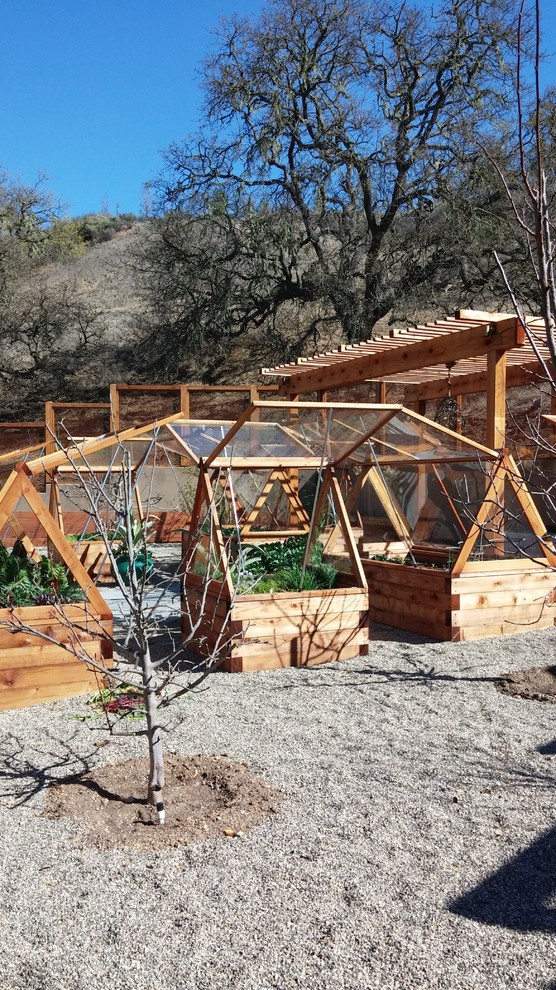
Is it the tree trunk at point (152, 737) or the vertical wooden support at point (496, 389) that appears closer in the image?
the tree trunk at point (152, 737)

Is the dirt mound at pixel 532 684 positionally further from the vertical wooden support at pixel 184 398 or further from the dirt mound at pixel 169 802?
the vertical wooden support at pixel 184 398

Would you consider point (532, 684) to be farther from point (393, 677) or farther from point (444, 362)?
point (444, 362)

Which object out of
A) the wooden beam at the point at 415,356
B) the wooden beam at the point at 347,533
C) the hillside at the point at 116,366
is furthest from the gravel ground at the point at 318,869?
the hillside at the point at 116,366

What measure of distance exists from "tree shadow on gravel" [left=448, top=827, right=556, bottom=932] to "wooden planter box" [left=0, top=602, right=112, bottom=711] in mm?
2984

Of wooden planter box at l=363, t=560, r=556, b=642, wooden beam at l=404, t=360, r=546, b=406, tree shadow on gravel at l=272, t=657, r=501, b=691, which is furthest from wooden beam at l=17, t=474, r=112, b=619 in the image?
wooden beam at l=404, t=360, r=546, b=406

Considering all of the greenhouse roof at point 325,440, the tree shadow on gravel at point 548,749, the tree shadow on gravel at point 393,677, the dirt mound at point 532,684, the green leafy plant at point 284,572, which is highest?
the greenhouse roof at point 325,440

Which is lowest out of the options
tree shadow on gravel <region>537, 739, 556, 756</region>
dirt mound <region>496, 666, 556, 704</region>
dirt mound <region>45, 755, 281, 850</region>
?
dirt mound <region>496, 666, 556, 704</region>

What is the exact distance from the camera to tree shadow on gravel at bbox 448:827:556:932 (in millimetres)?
2990

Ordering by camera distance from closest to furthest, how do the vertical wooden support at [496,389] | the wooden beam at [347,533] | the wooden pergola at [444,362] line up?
the wooden beam at [347,533] < the wooden pergola at [444,362] < the vertical wooden support at [496,389]

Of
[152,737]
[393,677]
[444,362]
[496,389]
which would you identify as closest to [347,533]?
[393,677]

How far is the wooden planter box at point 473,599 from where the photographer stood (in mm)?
7430

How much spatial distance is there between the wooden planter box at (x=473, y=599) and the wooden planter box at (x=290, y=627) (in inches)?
36.0

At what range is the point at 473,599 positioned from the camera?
7492 millimetres

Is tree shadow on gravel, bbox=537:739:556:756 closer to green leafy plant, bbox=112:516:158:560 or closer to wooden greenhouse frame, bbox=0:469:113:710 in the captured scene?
green leafy plant, bbox=112:516:158:560
